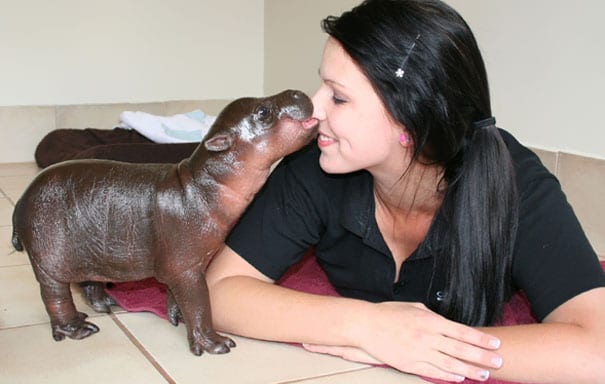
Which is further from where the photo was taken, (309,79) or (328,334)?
(309,79)

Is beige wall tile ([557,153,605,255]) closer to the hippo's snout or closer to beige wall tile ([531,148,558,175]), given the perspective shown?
beige wall tile ([531,148,558,175])

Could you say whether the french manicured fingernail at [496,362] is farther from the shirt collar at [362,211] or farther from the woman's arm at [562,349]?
the shirt collar at [362,211]

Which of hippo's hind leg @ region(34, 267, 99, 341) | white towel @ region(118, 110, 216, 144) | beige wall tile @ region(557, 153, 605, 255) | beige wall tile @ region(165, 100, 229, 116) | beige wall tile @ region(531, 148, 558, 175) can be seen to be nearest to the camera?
hippo's hind leg @ region(34, 267, 99, 341)

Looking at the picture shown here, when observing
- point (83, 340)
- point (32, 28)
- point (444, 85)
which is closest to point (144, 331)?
point (83, 340)

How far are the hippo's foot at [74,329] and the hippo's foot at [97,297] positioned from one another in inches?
4.4

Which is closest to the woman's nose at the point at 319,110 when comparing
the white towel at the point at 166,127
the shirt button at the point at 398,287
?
the shirt button at the point at 398,287

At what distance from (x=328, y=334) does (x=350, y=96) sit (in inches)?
14.6

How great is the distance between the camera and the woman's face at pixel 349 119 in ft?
4.08

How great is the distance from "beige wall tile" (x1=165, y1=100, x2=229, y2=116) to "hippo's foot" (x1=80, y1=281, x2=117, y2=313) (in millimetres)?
1964

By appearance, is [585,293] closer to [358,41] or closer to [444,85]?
[444,85]

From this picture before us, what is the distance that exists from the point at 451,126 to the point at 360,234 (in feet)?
0.90

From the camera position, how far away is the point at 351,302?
1228mm

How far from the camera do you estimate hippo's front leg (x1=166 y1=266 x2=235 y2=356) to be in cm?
120

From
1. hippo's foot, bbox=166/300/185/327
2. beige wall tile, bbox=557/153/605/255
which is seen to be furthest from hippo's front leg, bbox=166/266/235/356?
beige wall tile, bbox=557/153/605/255
